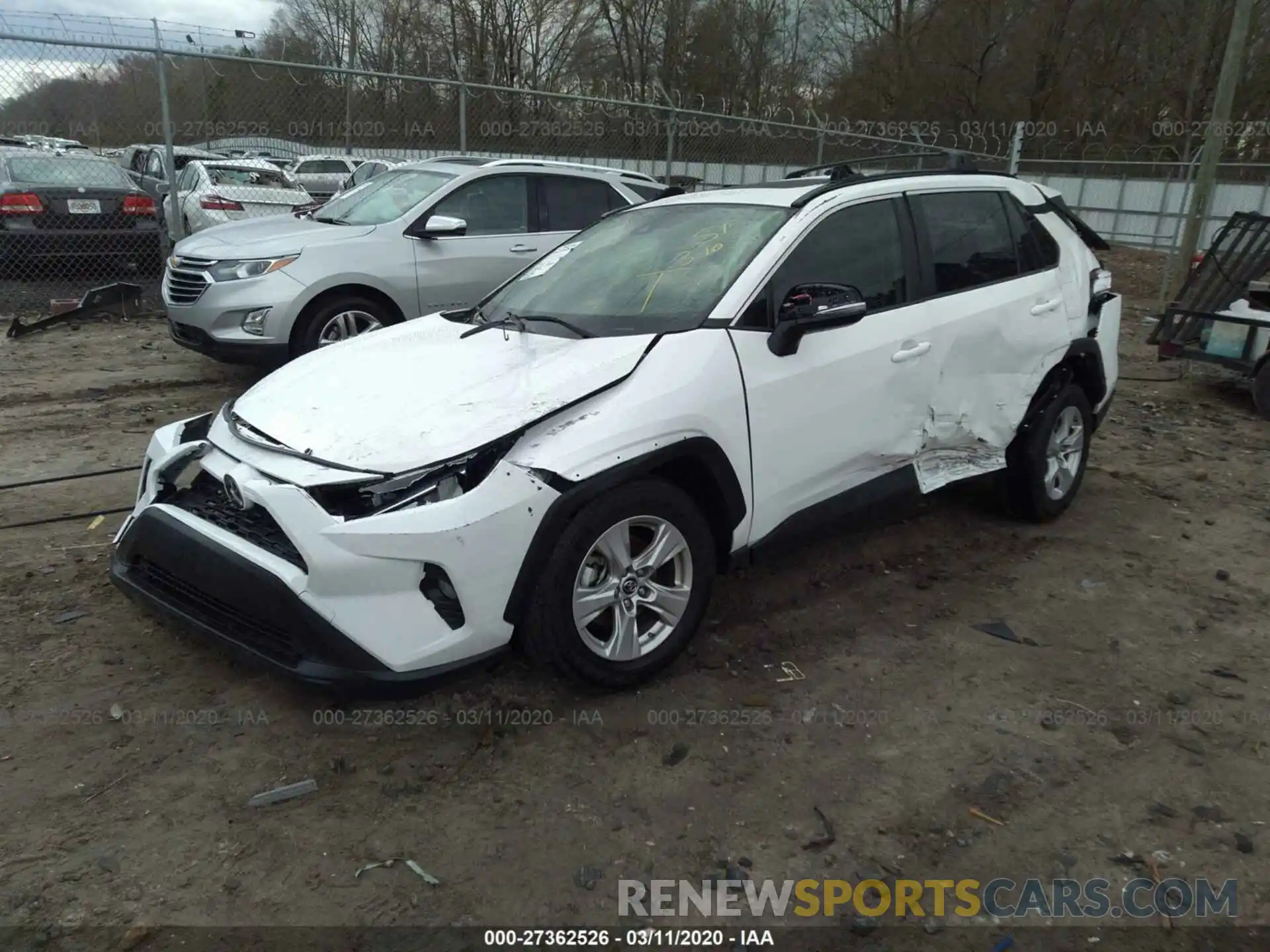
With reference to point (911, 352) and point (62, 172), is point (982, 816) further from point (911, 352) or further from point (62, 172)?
point (62, 172)

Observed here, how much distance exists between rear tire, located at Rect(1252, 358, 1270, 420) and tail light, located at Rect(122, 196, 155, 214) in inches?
448

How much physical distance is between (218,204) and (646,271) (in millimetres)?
10123

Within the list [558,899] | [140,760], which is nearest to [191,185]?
[140,760]

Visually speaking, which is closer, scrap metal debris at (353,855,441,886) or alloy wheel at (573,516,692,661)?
scrap metal debris at (353,855,441,886)

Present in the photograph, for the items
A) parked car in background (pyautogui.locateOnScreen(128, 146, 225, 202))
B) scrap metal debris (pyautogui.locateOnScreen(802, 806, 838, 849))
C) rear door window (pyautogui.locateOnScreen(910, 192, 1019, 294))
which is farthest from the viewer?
parked car in background (pyautogui.locateOnScreen(128, 146, 225, 202))

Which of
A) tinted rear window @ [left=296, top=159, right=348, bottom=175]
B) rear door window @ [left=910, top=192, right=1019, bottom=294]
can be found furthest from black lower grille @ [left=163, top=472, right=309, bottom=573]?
tinted rear window @ [left=296, top=159, right=348, bottom=175]

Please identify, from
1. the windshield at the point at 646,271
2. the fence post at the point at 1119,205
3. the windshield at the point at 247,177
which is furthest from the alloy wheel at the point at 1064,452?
the fence post at the point at 1119,205

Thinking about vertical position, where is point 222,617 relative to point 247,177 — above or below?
below

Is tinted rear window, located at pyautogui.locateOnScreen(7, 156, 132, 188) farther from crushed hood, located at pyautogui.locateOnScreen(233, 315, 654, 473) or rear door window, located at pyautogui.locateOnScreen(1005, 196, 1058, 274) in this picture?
rear door window, located at pyautogui.locateOnScreen(1005, 196, 1058, 274)

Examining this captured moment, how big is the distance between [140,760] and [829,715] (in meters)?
2.33

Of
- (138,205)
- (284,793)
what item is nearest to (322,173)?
(138,205)

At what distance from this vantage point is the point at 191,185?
41.8 feet

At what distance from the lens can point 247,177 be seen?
42.8 ft

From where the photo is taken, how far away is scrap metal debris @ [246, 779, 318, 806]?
2797 millimetres
